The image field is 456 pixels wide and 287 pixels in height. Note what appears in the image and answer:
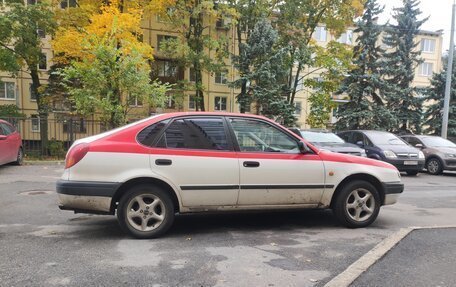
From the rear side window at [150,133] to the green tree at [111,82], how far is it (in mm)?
9391

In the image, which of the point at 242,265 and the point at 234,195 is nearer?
the point at 242,265

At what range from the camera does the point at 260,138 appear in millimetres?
5258

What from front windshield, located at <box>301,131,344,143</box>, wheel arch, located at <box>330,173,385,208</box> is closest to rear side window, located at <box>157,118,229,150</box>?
wheel arch, located at <box>330,173,385,208</box>

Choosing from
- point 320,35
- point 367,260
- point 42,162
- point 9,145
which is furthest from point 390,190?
point 320,35

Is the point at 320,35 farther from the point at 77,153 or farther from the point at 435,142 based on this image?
the point at 77,153

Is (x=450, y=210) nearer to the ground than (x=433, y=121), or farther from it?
nearer to the ground

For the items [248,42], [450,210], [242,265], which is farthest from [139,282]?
[248,42]

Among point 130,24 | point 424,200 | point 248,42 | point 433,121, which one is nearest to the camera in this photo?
point 424,200

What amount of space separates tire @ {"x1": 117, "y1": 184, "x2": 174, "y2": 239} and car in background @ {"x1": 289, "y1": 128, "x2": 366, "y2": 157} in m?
7.14

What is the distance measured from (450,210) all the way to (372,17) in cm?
2251

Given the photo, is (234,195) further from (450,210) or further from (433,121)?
(433,121)

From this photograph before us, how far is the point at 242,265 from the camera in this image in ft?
12.9

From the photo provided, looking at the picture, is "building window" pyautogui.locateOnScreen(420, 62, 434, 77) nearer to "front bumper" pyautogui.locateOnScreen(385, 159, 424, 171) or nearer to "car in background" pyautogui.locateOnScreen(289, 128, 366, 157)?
"front bumper" pyautogui.locateOnScreen(385, 159, 424, 171)

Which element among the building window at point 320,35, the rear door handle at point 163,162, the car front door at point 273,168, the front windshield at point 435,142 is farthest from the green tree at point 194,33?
the building window at point 320,35
